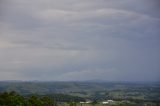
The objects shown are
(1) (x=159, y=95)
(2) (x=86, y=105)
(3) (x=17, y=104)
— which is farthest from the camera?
(2) (x=86, y=105)

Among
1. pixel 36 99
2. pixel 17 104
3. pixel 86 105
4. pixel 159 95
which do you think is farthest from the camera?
pixel 86 105

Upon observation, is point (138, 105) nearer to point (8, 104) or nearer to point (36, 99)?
point (36, 99)

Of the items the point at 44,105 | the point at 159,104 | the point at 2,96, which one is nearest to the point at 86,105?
the point at 159,104

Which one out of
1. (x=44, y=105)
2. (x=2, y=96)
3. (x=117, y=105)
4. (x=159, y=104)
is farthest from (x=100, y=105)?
(x=2, y=96)

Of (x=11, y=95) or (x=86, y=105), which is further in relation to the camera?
(x=86, y=105)

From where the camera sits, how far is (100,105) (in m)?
51.3

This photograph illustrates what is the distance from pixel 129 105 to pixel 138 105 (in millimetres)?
1500

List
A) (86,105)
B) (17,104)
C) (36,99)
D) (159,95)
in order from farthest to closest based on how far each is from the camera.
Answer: (86,105), (159,95), (36,99), (17,104)

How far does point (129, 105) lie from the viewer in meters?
50.7

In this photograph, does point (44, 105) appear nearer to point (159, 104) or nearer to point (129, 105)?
point (159, 104)

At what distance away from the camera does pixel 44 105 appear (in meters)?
27.2

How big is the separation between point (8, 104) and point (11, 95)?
108 cm

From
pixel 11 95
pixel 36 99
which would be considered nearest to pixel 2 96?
pixel 11 95

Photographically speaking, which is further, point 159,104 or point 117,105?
point 117,105
